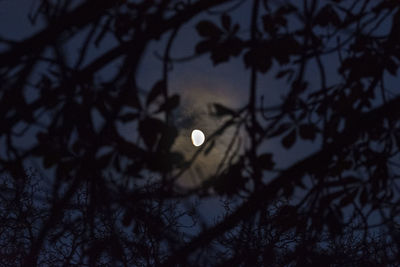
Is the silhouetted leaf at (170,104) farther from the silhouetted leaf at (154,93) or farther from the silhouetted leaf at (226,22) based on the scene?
the silhouetted leaf at (226,22)

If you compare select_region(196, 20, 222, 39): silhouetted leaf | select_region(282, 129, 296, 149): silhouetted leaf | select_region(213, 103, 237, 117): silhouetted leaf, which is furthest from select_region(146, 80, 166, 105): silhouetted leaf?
select_region(282, 129, 296, 149): silhouetted leaf

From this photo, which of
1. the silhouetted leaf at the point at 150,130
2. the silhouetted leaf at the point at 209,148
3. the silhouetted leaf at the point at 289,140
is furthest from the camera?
the silhouetted leaf at the point at 289,140

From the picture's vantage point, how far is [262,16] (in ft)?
10.7

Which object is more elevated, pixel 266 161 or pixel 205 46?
pixel 205 46

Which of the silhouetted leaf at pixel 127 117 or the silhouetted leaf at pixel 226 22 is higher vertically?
the silhouetted leaf at pixel 226 22

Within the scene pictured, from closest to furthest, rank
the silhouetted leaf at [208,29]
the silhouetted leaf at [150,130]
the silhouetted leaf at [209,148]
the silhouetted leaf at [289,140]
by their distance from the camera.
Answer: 1. the silhouetted leaf at [150,130]
2. the silhouetted leaf at [209,148]
3. the silhouetted leaf at [208,29]
4. the silhouetted leaf at [289,140]

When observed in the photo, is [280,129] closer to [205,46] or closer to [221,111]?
[221,111]

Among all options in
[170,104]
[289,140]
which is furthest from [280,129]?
[170,104]

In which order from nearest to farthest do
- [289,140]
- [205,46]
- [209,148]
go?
[209,148], [205,46], [289,140]

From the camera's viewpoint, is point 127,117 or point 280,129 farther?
point 280,129

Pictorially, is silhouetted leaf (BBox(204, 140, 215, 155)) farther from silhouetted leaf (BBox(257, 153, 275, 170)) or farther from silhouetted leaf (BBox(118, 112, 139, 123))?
silhouetted leaf (BBox(118, 112, 139, 123))

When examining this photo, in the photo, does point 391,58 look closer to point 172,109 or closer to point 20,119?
point 172,109

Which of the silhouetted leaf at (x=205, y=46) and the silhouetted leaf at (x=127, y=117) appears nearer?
the silhouetted leaf at (x=127, y=117)

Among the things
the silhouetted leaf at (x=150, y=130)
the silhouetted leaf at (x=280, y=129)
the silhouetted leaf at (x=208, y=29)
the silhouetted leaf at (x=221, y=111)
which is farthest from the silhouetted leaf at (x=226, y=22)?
the silhouetted leaf at (x=150, y=130)
